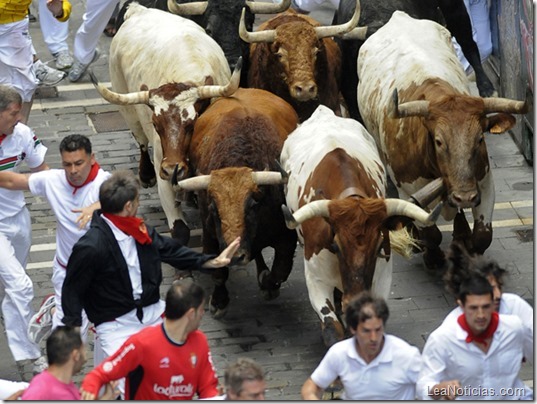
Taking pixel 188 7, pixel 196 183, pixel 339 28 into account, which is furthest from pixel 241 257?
pixel 188 7

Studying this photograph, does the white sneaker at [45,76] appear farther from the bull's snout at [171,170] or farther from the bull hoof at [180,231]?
the bull's snout at [171,170]

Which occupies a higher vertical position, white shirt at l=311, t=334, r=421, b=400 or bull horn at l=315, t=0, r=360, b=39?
white shirt at l=311, t=334, r=421, b=400

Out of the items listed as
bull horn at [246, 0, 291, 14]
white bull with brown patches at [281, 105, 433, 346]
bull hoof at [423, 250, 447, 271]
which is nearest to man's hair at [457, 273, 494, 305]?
white bull with brown patches at [281, 105, 433, 346]

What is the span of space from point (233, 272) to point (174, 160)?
133 centimetres

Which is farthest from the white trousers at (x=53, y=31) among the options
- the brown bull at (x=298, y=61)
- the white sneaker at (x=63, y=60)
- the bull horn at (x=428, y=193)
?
the bull horn at (x=428, y=193)

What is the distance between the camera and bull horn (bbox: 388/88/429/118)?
12.1 metres

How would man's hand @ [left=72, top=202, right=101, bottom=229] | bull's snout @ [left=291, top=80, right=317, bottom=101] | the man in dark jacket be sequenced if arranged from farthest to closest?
1. bull's snout @ [left=291, top=80, right=317, bottom=101]
2. man's hand @ [left=72, top=202, right=101, bottom=229]
3. the man in dark jacket

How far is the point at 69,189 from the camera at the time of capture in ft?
33.9

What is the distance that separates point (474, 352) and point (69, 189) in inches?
131

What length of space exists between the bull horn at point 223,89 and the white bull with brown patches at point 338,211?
795mm

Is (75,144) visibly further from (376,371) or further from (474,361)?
(474,361)

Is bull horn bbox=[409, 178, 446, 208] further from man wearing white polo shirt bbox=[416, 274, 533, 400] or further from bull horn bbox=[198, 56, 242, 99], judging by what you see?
man wearing white polo shirt bbox=[416, 274, 533, 400]

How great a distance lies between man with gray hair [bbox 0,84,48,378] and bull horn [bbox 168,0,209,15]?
13.0 feet

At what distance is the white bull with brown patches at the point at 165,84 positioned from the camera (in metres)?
12.8
